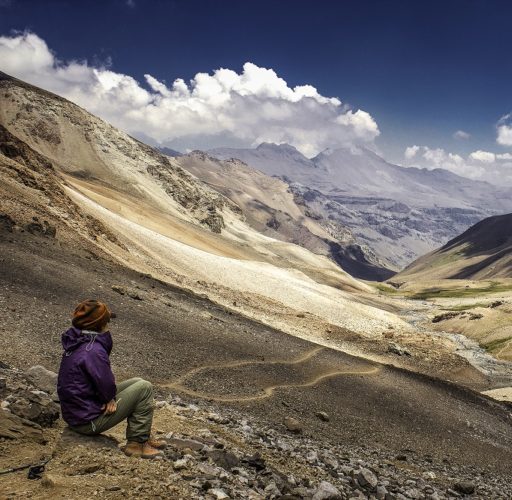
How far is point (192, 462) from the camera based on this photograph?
35.4ft

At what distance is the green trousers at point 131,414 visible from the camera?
34.4 ft

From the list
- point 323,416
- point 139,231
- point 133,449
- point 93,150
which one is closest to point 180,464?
point 133,449

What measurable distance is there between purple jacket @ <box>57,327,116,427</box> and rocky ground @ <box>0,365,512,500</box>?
67 cm

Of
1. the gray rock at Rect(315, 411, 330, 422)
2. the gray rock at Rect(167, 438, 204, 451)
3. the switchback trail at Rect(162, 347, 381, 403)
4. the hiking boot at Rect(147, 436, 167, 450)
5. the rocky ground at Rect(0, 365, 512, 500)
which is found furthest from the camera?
the gray rock at Rect(315, 411, 330, 422)

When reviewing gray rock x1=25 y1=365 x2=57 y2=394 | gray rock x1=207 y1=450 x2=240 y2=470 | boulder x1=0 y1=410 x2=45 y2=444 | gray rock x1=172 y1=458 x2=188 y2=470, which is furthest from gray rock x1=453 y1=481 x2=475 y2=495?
boulder x1=0 y1=410 x2=45 y2=444

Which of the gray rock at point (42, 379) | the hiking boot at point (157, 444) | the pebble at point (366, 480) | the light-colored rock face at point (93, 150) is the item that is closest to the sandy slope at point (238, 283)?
the gray rock at point (42, 379)

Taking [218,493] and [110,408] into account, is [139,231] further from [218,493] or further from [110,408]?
[218,493]

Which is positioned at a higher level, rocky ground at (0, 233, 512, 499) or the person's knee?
the person's knee

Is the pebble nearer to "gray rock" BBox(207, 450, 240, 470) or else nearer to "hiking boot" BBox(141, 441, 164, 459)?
"gray rock" BBox(207, 450, 240, 470)

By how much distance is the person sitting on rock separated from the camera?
10211 millimetres

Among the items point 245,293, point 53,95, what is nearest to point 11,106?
point 53,95

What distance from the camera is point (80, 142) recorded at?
552 ft

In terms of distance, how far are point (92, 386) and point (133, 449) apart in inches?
65.5

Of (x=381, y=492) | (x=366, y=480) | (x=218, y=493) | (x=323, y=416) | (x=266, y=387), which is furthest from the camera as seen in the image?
(x=266, y=387)
